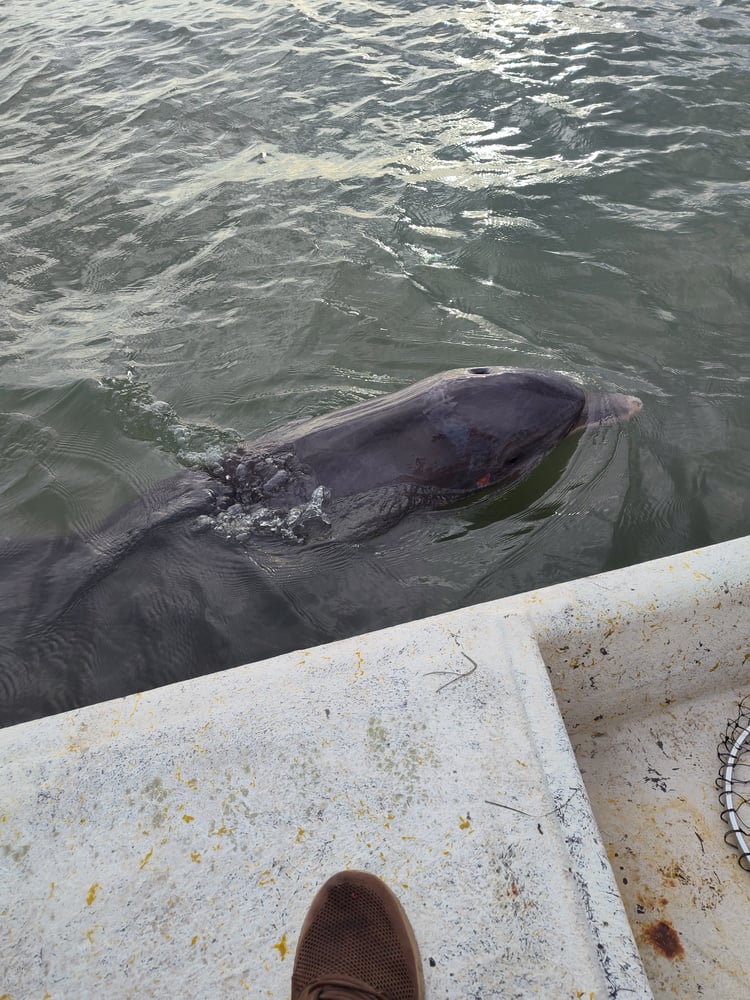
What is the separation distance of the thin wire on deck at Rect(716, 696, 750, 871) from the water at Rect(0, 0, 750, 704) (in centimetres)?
145

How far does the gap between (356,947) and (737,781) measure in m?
1.50

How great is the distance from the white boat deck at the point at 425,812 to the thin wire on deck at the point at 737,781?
0.15 feet

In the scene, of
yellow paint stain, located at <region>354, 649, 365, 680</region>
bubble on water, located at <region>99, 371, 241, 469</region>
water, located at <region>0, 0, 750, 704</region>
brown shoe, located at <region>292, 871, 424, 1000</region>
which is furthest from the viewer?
bubble on water, located at <region>99, 371, 241, 469</region>

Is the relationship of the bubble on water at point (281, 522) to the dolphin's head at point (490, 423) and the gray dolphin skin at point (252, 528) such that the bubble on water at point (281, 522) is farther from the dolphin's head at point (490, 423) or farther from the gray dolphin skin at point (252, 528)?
the dolphin's head at point (490, 423)

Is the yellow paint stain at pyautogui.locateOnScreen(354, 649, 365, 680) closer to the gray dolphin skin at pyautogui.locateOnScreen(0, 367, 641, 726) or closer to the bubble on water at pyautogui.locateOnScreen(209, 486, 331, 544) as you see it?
the gray dolphin skin at pyautogui.locateOnScreen(0, 367, 641, 726)

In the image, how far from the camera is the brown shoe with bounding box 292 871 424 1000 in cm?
184

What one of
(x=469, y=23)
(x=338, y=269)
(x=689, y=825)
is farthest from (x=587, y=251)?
(x=469, y=23)

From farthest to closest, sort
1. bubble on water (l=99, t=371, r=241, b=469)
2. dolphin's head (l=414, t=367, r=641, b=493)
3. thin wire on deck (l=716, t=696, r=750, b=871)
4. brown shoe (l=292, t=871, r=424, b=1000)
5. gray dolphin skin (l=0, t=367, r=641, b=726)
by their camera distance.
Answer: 1. bubble on water (l=99, t=371, r=241, b=469)
2. dolphin's head (l=414, t=367, r=641, b=493)
3. gray dolphin skin (l=0, t=367, r=641, b=726)
4. thin wire on deck (l=716, t=696, r=750, b=871)
5. brown shoe (l=292, t=871, r=424, b=1000)

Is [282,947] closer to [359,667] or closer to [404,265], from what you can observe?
[359,667]

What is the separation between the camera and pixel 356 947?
76.2 inches

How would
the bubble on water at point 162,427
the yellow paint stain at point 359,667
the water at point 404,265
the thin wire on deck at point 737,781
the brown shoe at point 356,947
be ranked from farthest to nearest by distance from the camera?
the bubble on water at point 162,427 < the water at point 404,265 < the thin wire on deck at point 737,781 < the yellow paint stain at point 359,667 < the brown shoe at point 356,947

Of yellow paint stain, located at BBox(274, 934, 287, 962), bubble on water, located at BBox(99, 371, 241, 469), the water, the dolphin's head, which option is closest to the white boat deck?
yellow paint stain, located at BBox(274, 934, 287, 962)

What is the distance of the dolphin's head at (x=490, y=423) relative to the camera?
169 inches

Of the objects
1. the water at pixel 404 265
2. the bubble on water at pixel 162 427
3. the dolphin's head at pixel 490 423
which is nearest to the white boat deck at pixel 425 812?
the water at pixel 404 265
